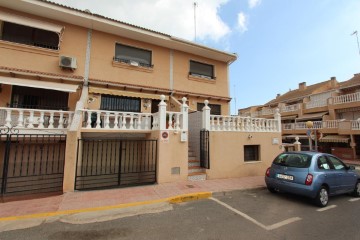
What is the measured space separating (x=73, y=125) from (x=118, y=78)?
4.63m

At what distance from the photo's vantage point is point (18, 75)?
29.0 ft

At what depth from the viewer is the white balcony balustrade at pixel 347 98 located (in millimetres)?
22570

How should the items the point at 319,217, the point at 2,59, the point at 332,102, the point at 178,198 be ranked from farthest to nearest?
the point at 332,102
the point at 2,59
the point at 178,198
the point at 319,217

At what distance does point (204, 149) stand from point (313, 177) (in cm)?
447

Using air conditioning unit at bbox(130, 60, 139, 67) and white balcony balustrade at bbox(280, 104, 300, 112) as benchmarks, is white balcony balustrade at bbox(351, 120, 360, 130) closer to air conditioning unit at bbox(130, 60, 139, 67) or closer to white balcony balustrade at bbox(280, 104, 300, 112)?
white balcony balustrade at bbox(280, 104, 300, 112)

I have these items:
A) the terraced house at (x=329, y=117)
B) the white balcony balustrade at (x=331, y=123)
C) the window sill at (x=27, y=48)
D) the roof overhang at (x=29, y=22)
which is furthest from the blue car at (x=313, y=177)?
the white balcony balustrade at (x=331, y=123)

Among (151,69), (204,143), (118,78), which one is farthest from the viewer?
(151,69)

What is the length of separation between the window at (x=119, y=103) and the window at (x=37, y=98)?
5.94ft

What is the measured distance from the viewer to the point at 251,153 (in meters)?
11.0

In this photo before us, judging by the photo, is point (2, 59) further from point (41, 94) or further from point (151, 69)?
point (151, 69)

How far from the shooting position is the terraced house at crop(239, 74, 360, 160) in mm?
21875

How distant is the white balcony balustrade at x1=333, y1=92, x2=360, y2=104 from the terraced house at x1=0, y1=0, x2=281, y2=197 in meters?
18.4

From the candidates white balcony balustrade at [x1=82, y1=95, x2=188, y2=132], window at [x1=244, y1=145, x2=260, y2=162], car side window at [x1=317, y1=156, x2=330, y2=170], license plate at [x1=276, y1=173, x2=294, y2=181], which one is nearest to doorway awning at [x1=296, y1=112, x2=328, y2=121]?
window at [x1=244, y1=145, x2=260, y2=162]

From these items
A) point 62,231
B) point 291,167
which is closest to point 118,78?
point 62,231
